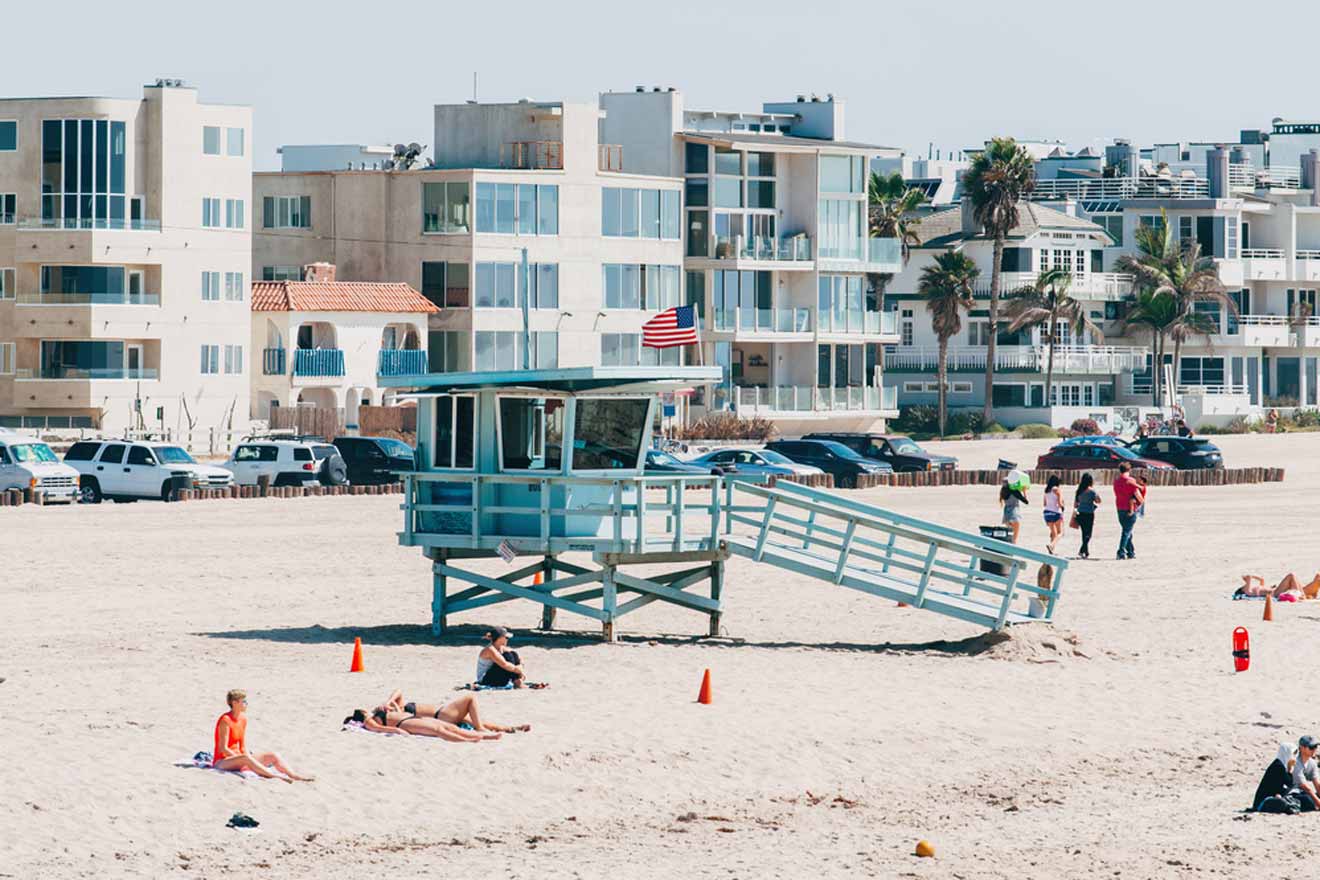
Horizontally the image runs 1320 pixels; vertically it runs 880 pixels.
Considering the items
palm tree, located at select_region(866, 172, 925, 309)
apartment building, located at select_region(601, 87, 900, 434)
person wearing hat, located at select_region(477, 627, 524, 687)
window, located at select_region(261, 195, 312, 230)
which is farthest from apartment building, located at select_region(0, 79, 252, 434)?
person wearing hat, located at select_region(477, 627, 524, 687)

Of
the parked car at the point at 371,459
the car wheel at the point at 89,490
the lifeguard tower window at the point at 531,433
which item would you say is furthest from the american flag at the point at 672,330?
the lifeguard tower window at the point at 531,433

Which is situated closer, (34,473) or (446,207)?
(34,473)

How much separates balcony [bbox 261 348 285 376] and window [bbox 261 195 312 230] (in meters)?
7.09

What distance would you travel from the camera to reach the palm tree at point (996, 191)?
93562 mm

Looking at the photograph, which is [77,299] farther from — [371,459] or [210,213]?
[371,459]

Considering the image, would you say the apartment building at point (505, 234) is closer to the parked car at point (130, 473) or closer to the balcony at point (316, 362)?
the balcony at point (316, 362)

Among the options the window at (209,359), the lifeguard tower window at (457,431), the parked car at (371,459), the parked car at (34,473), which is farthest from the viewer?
the window at (209,359)

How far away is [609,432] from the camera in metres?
29.3

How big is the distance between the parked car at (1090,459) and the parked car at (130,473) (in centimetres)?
2238

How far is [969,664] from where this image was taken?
91.0 ft

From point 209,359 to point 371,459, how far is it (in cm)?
2125

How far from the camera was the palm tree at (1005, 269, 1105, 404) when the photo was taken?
9494 centimetres

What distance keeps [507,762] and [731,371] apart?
65.7m

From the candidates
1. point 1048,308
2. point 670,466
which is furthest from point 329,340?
point 1048,308
